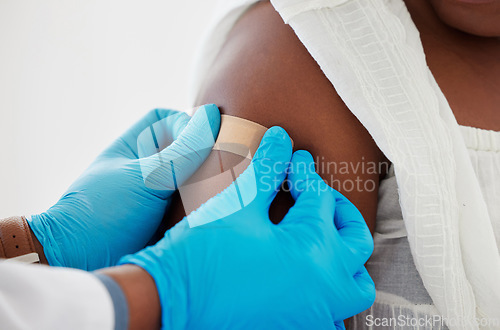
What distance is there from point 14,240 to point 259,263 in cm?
52

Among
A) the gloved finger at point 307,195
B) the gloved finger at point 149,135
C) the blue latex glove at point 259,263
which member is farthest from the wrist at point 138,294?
the gloved finger at point 149,135

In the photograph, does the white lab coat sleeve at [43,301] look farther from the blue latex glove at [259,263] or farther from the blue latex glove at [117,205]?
the blue latex glove at [117,205]

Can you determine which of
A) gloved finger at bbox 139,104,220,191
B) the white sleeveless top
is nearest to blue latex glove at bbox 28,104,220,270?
gloved finger at bbox 139,104,220,191

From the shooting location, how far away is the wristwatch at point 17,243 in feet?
2.43

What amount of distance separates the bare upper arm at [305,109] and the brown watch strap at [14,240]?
509 mm

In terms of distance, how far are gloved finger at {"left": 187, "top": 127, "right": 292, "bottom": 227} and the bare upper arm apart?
0.06 m

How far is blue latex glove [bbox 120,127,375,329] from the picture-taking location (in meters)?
0.58

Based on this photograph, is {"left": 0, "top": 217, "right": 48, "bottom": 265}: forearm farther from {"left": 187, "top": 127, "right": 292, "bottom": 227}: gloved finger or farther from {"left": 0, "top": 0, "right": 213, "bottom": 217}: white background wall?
{"left": 0, "top": 0, "right": 213, "bottom": 217}: white background wall

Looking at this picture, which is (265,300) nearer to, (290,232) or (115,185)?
(290,232)

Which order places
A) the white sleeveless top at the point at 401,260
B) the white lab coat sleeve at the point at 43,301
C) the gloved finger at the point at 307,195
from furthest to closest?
the white sleeveless top at the point at 401,260 → the gloved finger at the point at 307,195 → the white lab coat sleeve at the point at 43,301

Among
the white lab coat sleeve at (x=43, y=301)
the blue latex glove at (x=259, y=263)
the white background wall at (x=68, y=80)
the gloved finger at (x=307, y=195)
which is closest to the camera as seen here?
the white lab coat sleeve at (x=43, y=301)

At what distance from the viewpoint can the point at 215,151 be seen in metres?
0.86

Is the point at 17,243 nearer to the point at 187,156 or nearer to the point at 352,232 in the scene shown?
the point at 187,156

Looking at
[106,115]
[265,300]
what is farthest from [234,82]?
[106,115]
